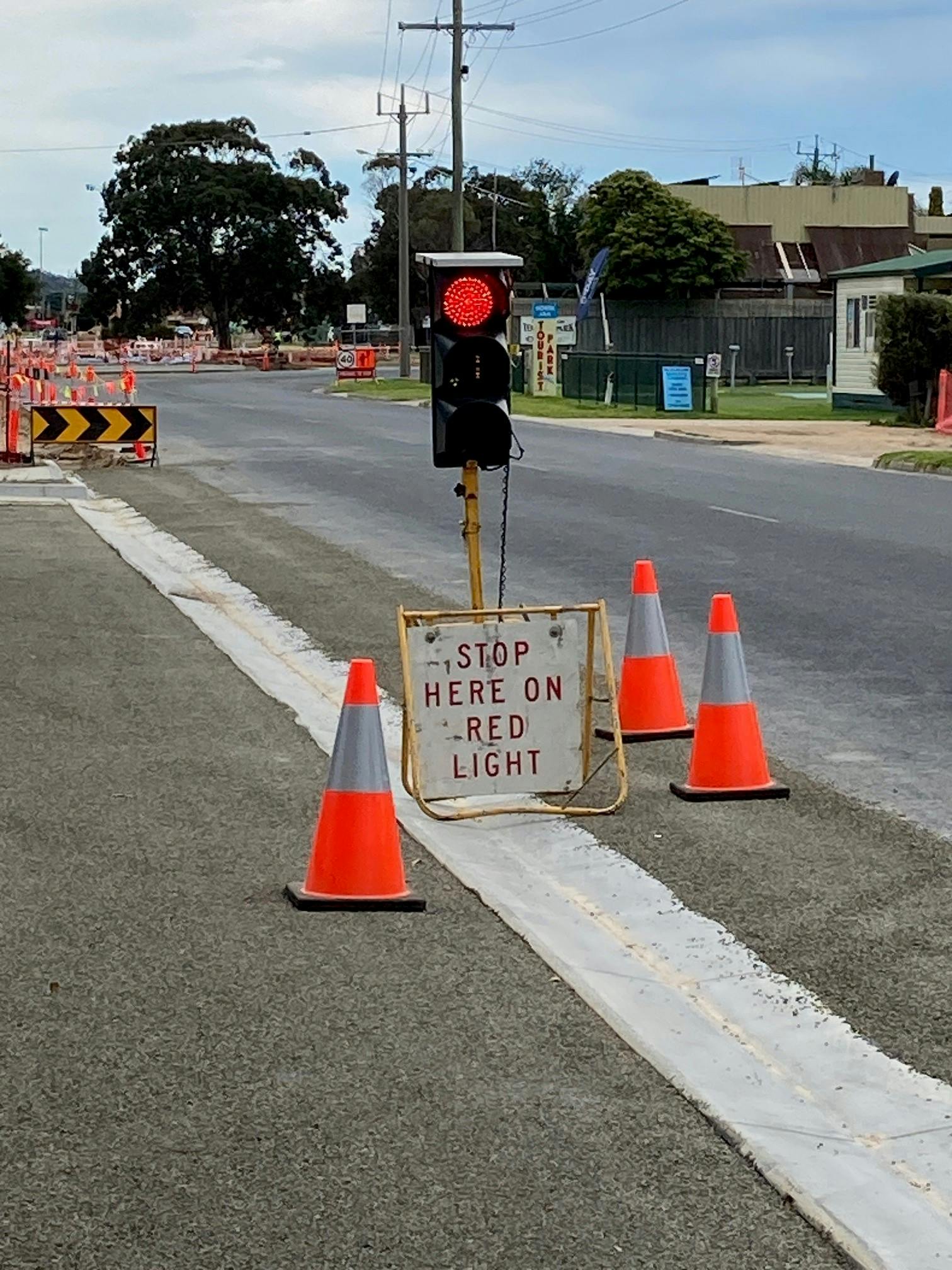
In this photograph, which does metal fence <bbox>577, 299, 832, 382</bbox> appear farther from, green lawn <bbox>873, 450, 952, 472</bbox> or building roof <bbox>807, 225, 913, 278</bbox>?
green lawn <bbox>873, 450, 952, 472</bbox>

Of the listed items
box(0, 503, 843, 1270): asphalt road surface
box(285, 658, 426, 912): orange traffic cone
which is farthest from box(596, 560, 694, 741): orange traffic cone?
box(285, 658, 426, 912): orange traffic cone

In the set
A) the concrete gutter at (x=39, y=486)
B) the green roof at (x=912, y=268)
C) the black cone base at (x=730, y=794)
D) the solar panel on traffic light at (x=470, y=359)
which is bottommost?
the black cone base at (x=730, y=794)

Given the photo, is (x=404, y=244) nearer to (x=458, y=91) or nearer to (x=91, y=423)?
(x=458, y=91)

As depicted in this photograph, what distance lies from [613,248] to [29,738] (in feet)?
191

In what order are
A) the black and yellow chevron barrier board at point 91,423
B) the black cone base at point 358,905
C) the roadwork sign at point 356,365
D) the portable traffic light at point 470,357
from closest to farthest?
the black cone base at point 358,905, the portable traffic light at point 470,357, the black and yellow chevron barrier board at point 91,423, the roadwork sign at point 356,365

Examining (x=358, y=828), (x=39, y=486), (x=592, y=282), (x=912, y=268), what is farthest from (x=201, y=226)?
(x=358, y=828)

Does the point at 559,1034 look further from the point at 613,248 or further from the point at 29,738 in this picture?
the point at 613,248

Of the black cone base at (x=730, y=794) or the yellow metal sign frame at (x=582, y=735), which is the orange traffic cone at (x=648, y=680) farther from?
the black cone base at (x=730, y=794)

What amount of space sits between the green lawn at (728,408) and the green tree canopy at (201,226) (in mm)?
51410

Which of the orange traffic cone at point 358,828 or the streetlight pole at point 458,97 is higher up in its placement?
the streetlight pole at point 458,97

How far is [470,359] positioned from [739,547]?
28.7ft

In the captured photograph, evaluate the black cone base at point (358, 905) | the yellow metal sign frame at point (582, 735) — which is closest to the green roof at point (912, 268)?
the yellow metal sign frame at point (582, 735)

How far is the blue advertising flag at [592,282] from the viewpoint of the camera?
182 ft

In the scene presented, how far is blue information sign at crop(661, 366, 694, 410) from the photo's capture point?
44469 mm
